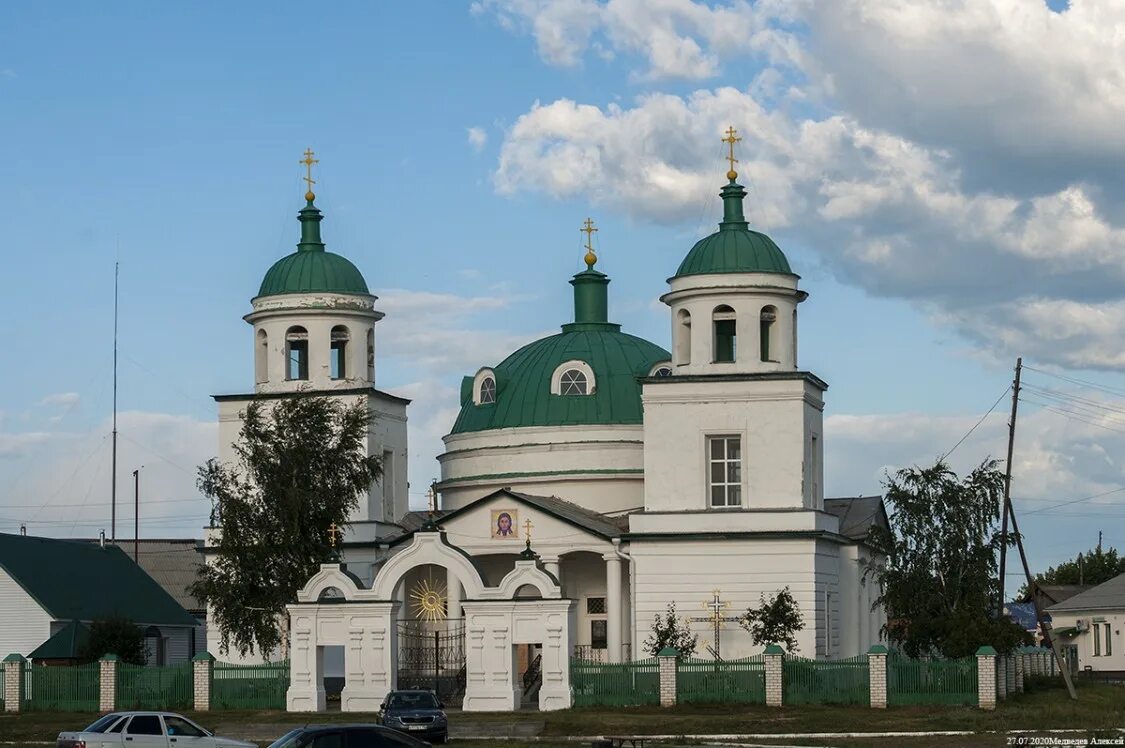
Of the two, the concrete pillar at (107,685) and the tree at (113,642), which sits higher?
the tree at (113,642)

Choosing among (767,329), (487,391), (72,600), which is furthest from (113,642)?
(767,329)

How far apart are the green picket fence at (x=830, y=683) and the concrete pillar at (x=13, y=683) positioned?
1947 cm

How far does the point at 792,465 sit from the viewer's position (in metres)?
53.3

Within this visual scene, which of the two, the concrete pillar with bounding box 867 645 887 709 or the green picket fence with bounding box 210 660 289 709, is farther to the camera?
the green picket fence with bounding box 210 660 289 709

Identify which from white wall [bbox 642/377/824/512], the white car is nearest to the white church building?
white wall [bbox 642/377/824/512]

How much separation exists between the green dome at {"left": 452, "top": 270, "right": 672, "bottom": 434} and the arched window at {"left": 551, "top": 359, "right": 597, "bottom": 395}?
0.51ft

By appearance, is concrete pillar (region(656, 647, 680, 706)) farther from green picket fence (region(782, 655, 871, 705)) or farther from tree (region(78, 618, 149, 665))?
tree (region(78, 618, 149, 665))

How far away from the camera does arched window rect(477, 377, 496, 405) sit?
62.1 meters

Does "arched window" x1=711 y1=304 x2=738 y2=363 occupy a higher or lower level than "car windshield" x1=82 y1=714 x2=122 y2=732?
higher

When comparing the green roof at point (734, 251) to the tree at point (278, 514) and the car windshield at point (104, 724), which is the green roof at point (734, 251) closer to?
the tree at point (278, 514)

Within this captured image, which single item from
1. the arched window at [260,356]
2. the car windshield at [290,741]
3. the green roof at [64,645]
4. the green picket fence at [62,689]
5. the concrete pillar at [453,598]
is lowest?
the green picket fence at [62,689]

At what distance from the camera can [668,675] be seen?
47.8 meters

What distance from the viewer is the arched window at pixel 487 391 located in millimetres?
62125

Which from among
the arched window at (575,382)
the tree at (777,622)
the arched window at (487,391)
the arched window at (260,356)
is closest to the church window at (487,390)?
the arched window at (487,391)
